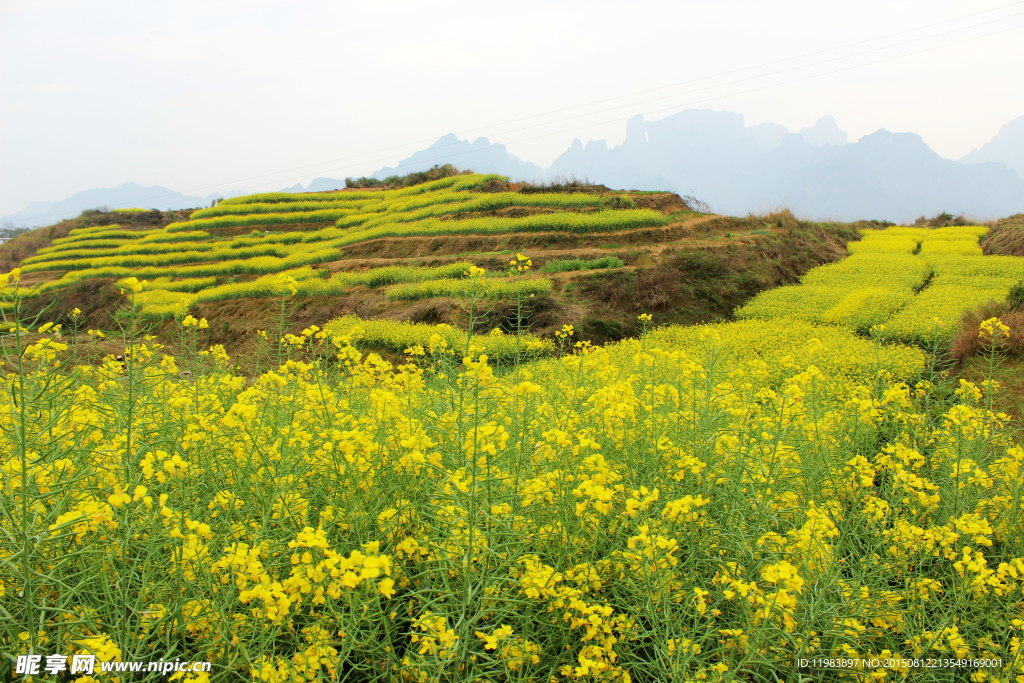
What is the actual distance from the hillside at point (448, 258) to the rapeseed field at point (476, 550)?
25.8 ft

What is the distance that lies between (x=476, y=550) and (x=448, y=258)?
54.3ft

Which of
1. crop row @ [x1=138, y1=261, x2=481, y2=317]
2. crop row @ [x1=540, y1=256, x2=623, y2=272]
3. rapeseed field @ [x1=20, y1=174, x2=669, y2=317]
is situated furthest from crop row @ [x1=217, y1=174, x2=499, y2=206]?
crop row @ [x1=540, y1=256, x2=623, y2=272]

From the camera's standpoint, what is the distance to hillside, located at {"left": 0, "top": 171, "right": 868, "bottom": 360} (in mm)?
13531

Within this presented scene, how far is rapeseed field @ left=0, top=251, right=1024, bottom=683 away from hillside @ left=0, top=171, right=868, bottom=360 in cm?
786

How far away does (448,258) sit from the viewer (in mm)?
17969

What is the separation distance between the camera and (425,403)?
4.17 meters

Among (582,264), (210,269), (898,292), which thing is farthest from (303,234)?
(898,292)

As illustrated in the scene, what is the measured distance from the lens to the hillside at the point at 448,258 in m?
13.5

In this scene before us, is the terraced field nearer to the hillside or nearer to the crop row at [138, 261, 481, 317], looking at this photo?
the hillside

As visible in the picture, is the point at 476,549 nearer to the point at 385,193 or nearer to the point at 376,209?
the point at 376,209

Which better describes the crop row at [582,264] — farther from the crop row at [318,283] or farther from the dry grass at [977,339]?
the dry grass at [977,339]

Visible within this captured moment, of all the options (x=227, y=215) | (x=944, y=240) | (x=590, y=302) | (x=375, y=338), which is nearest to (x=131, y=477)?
(x=375, y=338)

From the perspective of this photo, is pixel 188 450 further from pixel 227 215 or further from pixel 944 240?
pixel 227 215

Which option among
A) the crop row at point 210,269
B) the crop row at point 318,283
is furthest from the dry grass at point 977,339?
the crop row at point 210,269
